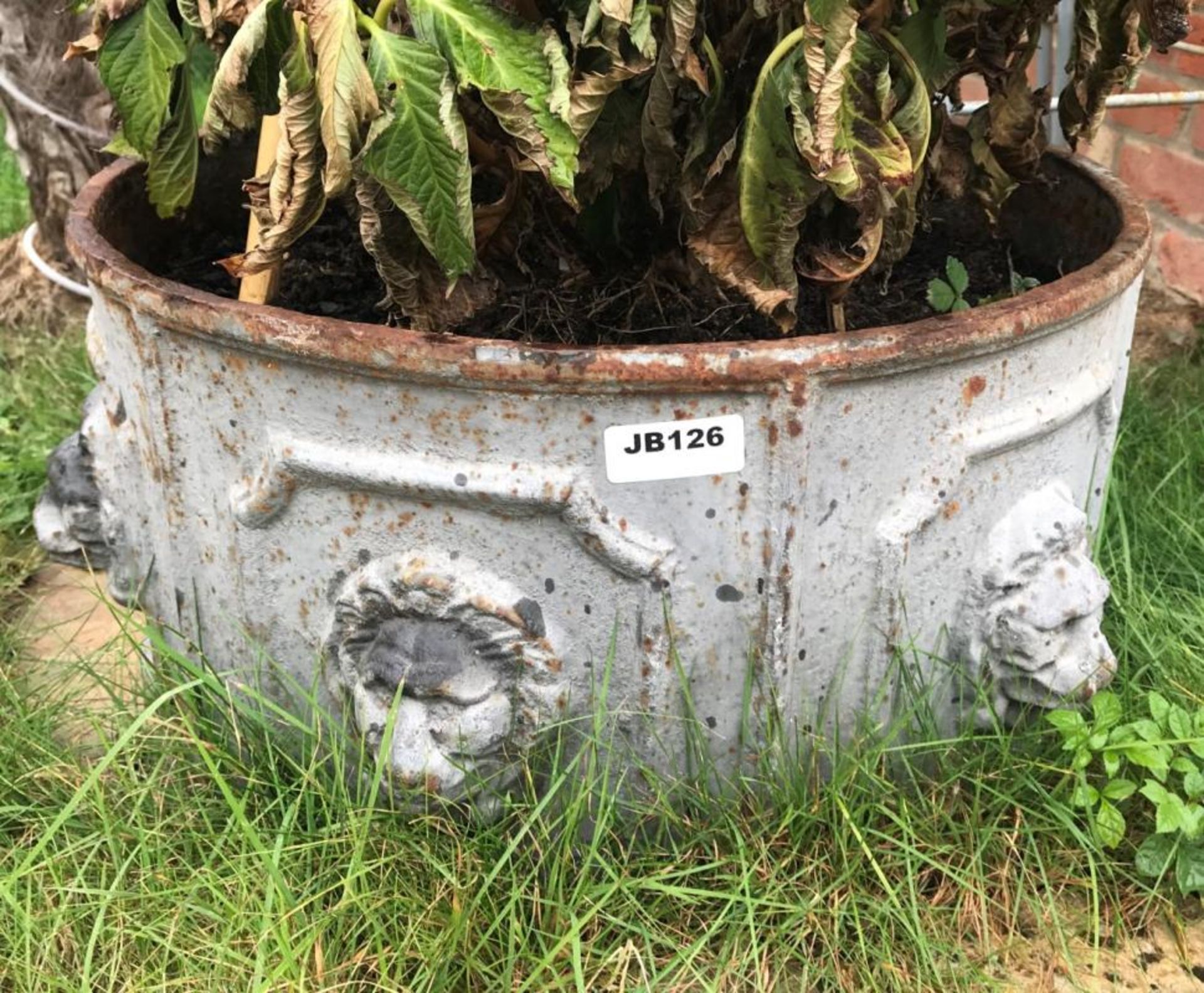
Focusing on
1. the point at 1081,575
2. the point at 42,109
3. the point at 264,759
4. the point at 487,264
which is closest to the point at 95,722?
the point at 264,759

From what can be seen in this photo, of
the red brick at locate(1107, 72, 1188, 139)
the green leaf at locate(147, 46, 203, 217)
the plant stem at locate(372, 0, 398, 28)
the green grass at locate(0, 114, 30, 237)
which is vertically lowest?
the green grass at locate(0, 114, 30, 237)

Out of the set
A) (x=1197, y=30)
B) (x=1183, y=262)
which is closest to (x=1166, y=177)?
(x=1183, y=262)

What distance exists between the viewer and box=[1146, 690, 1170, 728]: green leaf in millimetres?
1793

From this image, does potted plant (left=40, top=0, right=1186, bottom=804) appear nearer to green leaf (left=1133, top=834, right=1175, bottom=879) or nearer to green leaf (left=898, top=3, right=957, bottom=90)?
green leaf (left=898, top=3, right=957, bottom=90)

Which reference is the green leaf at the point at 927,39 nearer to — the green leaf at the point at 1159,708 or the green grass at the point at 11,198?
the green leaf at the point at 1159,708

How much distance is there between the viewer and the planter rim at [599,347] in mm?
1431

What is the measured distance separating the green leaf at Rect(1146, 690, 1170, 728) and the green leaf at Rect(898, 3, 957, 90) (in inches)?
31.7

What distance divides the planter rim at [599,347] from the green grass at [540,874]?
17.7 inches

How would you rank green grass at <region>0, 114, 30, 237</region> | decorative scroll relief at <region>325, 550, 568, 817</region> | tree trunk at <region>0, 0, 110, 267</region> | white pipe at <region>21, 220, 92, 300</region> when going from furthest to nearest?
green grass at <region>0, 114, 30, 237</region>
white pipe at <region>21, 220, 92, 300</region>
tree trunk at <region>0, 0, 110, 267</region>
decorative scroll relief at <region>325, 550, 568, 817</region>

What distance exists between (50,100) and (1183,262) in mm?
2527

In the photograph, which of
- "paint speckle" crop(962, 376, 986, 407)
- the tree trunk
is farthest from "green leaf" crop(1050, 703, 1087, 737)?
the tree trunk

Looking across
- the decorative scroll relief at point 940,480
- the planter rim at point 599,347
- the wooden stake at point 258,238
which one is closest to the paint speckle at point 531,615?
the planter rim at point 599,347

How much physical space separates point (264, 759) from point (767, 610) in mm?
665

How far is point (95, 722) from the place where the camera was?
185 cm
